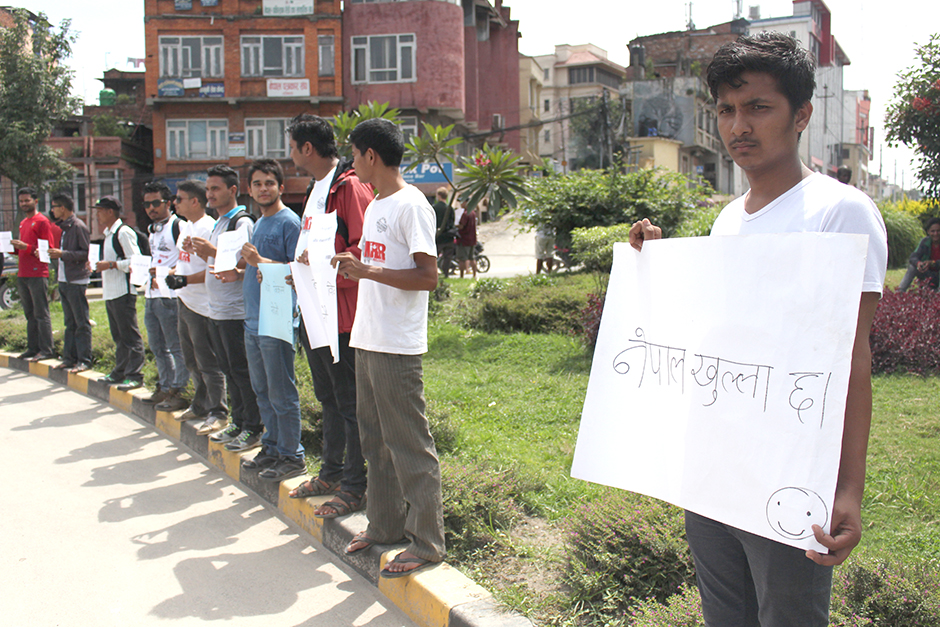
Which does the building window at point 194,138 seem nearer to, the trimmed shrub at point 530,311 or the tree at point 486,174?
the tree at point 486,174

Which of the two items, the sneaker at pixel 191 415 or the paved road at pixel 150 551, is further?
the sneaker at pixel 191 415

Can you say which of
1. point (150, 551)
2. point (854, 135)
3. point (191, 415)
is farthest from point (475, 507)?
point (854, 135)

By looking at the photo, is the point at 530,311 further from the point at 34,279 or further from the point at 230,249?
the point at 34,279

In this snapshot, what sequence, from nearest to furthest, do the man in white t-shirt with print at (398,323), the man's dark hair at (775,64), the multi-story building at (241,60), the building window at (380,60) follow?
the man's dark hair at (775,64) < the man in white t-shirt with print at (398,323) < the multi-story building at (241,60) < the building window at (380,60)

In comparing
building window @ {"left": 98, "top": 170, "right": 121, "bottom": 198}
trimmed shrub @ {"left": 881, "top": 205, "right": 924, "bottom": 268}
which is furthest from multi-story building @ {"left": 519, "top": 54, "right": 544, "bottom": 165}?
trimmed shrub @ {"left": 881, "top": 205, "right": 924, "bottom": 268}

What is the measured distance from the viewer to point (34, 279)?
31.4ft

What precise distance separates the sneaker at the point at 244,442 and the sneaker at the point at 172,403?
1.62 meters

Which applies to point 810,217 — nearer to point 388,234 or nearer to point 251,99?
point 388,234

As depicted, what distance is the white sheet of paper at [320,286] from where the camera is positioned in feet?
13.1

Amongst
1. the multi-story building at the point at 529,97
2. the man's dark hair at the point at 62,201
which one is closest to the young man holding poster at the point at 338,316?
the man's dark hair at the point at 62,201

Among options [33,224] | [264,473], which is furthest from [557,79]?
[264,473]

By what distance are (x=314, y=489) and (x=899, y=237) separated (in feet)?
57.2

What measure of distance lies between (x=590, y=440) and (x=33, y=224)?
9.58 meters

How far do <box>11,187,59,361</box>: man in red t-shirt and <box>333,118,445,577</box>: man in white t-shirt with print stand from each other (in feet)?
25.0
